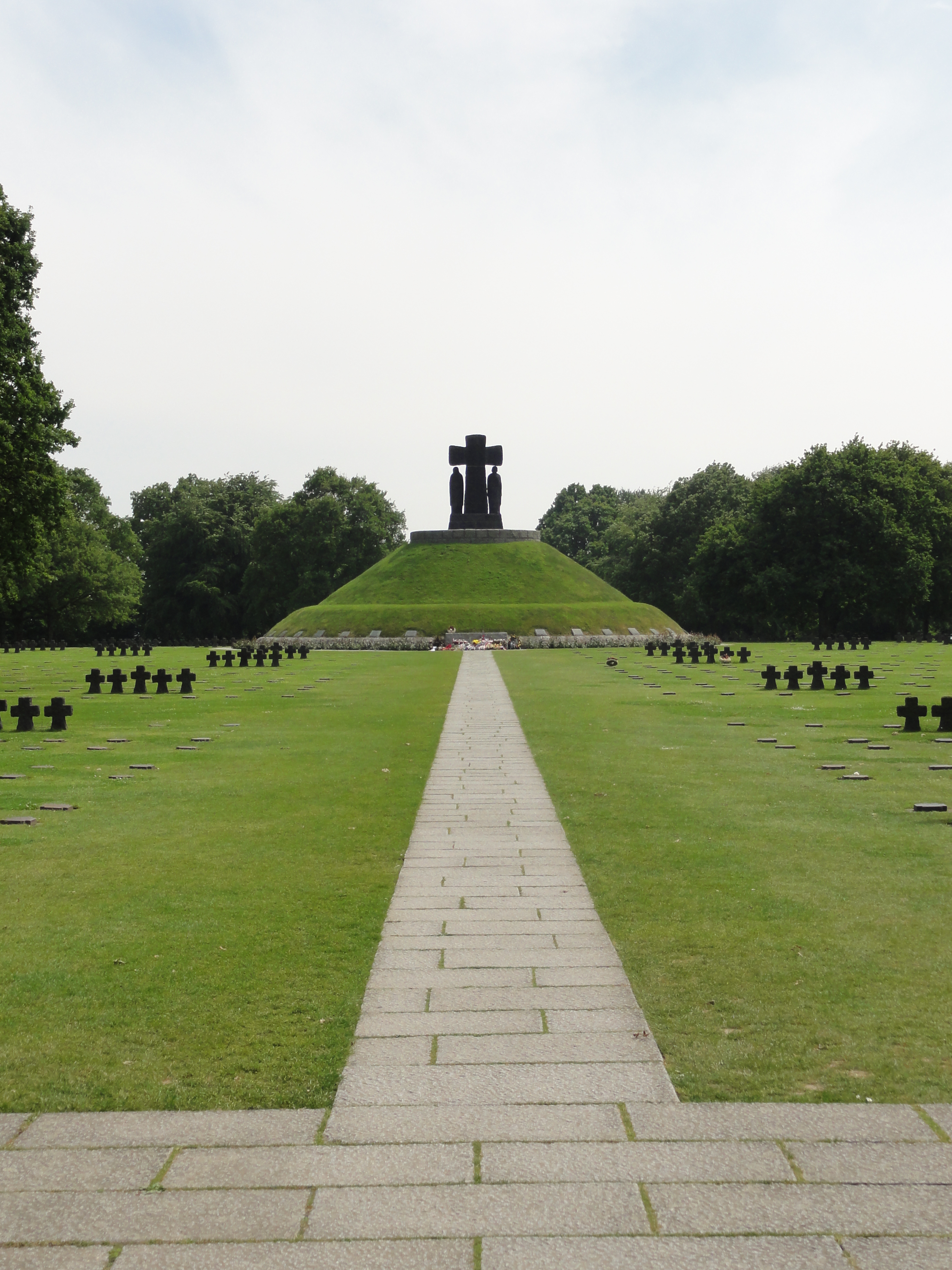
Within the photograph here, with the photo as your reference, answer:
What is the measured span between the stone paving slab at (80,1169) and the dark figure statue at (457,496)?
8498cm

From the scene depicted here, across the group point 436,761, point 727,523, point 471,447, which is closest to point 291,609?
point 471,447

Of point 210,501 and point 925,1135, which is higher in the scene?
point 210,501

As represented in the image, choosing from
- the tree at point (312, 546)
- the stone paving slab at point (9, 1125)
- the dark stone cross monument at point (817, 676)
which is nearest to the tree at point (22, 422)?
the dark stone cross monument at point (817, 676)

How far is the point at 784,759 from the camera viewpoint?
49.2 feet

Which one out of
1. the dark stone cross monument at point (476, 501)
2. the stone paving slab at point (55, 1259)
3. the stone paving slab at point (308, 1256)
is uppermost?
the dark stone cross monument at point (476, 501)

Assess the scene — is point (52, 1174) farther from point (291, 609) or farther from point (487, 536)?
point (291, 609)

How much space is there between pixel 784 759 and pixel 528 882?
7.93 meters

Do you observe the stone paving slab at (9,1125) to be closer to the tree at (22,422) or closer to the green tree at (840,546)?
the tree at (22,422)

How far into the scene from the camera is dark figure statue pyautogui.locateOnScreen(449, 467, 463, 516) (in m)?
87.9

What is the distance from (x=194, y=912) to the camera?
7.47m

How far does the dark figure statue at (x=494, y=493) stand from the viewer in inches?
3472

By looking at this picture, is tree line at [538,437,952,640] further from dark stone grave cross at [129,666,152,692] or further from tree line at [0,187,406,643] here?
dark stone grave cross at [129,666,152,692]

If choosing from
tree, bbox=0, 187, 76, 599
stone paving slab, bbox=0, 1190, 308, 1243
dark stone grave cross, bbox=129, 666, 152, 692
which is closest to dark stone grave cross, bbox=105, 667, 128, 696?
dark stone grave cross, bbox=129, 666, 152, 692

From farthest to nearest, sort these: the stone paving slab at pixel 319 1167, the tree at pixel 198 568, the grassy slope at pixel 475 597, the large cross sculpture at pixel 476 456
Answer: the tree at pixel 198 568
the large cross sculpture at pixel 476 456
the grassy slope at pixel 475 597
the stone paving slab at pixel 319 1167
